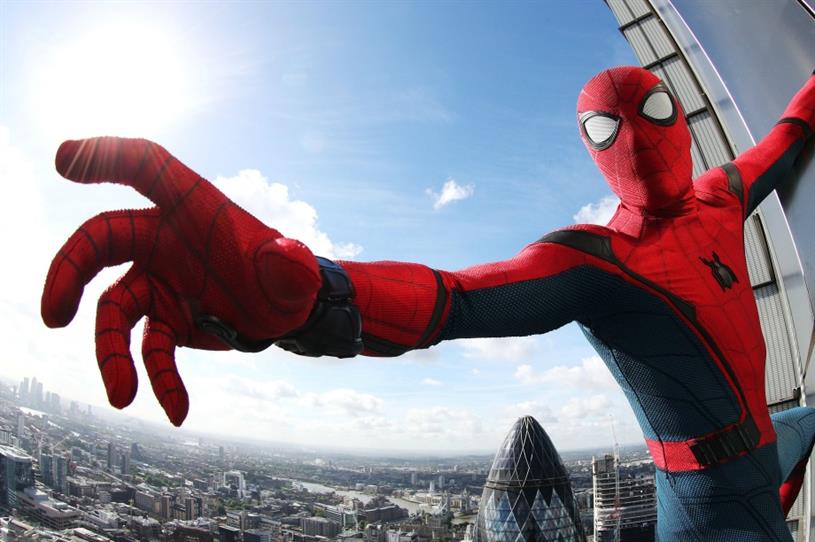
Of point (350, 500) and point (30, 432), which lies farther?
point (350, 500)

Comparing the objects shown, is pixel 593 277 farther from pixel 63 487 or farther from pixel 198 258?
pixel 63 487

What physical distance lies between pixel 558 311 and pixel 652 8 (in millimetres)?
5269

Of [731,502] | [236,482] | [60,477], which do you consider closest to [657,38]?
[731,502]

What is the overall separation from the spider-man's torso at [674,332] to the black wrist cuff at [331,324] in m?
0.93

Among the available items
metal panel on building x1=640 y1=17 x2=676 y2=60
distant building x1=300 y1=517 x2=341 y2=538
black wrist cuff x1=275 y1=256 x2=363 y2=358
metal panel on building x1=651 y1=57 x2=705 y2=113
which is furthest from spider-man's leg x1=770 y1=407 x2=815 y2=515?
distant building x1=300 y1=517 x2=341 y2=538

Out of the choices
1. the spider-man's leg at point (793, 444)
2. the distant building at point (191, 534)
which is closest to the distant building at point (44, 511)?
the distant building at point (191, 534)

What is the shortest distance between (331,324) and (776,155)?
260 centimetres

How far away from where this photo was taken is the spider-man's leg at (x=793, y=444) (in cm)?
284

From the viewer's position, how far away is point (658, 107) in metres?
2.52

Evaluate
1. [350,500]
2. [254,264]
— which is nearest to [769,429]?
[254,264]

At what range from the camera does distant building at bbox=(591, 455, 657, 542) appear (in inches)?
1163

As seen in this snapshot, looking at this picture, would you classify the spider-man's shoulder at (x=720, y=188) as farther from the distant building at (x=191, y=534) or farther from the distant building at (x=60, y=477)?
the distant building at (x=60, y=477)

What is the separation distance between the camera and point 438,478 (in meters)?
47.2

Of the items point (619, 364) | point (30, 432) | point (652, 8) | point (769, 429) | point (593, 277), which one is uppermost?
point (652, 8)
